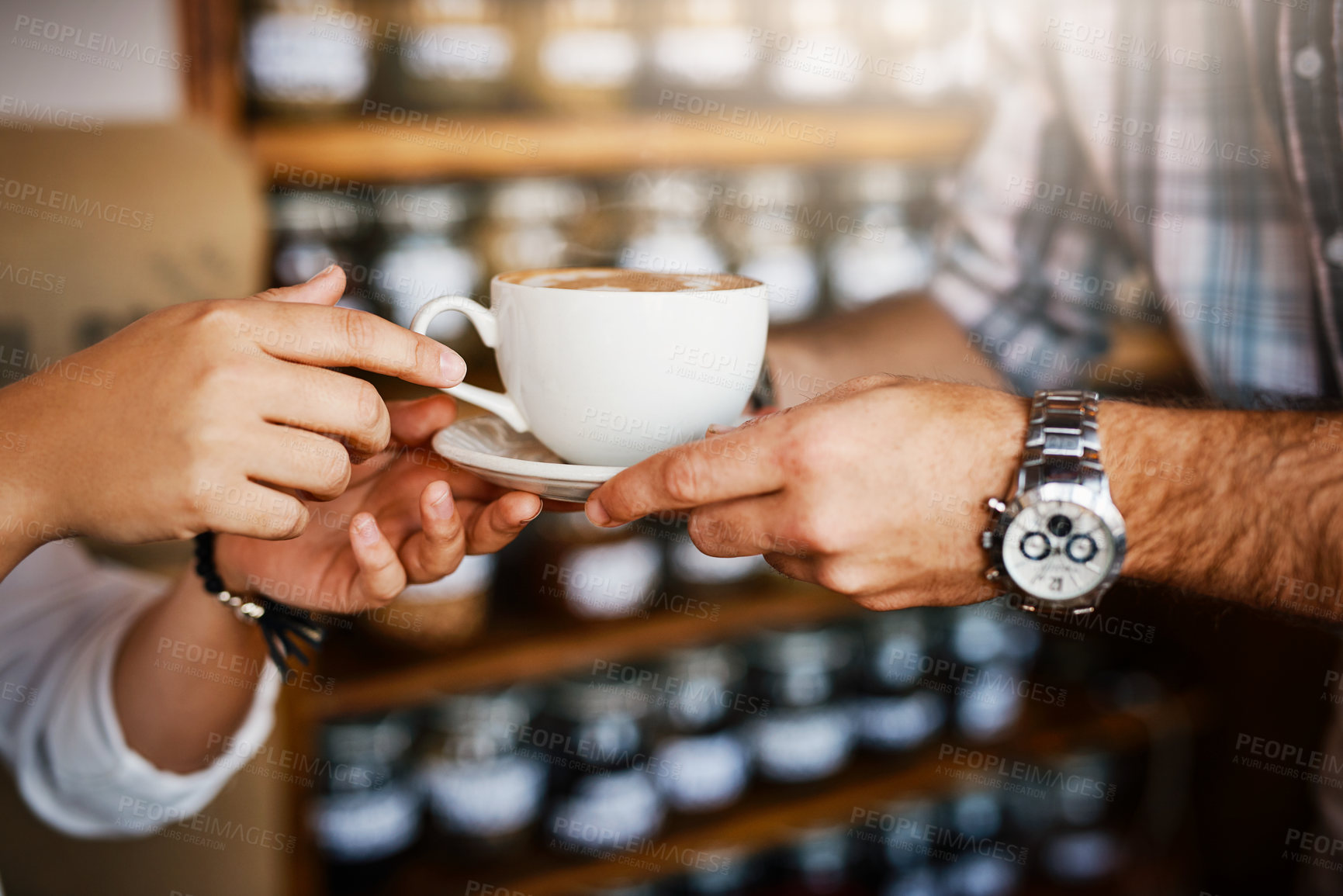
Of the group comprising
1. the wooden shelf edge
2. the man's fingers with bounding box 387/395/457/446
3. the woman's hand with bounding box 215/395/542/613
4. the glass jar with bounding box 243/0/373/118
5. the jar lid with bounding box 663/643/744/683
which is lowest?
the wooden shelf edge

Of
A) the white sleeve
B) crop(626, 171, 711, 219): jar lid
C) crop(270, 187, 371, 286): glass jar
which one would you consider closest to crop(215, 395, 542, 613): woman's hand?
the white sleeve

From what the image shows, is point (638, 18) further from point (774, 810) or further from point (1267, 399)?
point (774, 810)

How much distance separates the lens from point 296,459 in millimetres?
600

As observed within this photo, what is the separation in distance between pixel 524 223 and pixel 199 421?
3.20 feet

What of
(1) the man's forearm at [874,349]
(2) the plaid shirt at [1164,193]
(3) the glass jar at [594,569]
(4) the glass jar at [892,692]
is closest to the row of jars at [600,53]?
(2) the plaid shirt at [1164,193]

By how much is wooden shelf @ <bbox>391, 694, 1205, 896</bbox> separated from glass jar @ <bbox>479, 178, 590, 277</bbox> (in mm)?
958

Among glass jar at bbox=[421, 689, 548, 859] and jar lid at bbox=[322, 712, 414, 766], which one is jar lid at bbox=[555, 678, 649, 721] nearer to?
glass jar at bbox=[421, 689, 548, 859]

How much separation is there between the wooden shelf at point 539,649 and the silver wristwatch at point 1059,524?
0.95m

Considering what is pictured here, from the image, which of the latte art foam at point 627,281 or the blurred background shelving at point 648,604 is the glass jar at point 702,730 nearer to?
the blurred background shelving at point 648,604

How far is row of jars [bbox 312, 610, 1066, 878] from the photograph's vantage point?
1.47 m

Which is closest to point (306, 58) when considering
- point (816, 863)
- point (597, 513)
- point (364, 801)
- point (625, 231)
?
point (625, 231)

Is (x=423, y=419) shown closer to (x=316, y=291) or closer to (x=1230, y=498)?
(x=316, y=291)

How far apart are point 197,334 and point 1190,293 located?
1066 millimetres

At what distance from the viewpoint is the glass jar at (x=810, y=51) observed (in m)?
1.58
